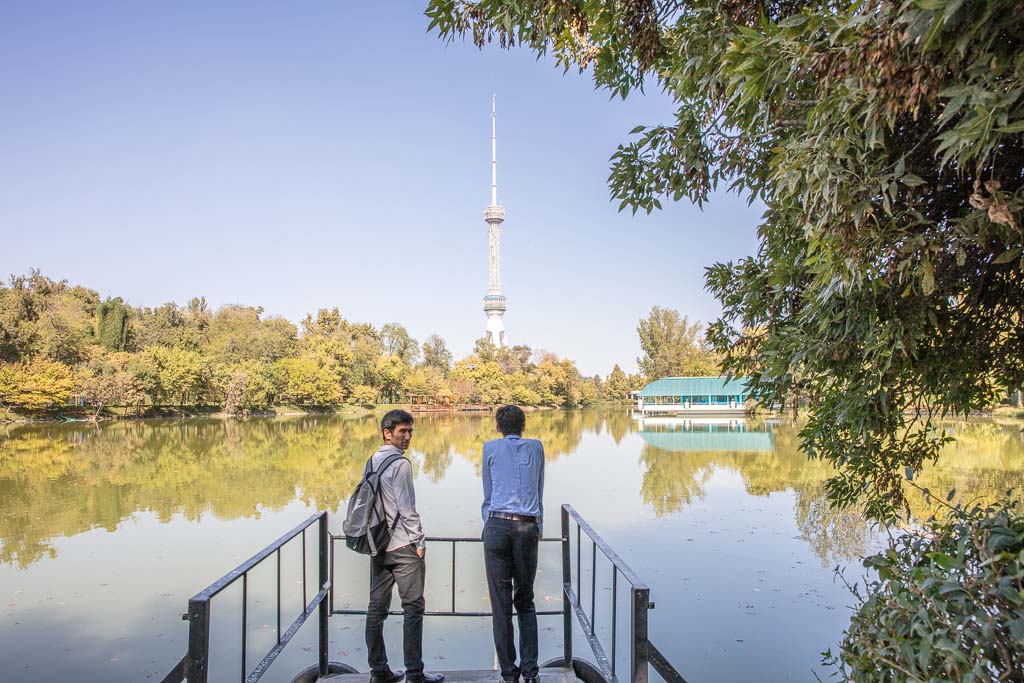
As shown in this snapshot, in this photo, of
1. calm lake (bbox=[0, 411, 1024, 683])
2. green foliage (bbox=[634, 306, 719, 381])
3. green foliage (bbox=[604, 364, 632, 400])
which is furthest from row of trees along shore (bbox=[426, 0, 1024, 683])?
green foliage (bbox=[604, 364, 632, 400])

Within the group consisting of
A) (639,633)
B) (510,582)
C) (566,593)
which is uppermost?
(639,633)

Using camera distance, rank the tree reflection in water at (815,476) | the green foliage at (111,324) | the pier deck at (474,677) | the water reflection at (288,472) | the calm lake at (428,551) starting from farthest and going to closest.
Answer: the green foliage at (111,324) → the water reflection at (288,472) → the tree reflection in water at (815,476) → the calm lake at (428,551) → the pier deck at (474,677)

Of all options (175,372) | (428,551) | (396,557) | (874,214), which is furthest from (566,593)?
(175,372)

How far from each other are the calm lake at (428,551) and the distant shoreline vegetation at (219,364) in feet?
48.6

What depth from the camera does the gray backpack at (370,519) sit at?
317 centimetres

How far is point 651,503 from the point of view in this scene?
12.1m

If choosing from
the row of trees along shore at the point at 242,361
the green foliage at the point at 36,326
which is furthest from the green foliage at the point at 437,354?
the green foliage at the point at 36,326

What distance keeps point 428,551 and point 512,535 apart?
536 cm

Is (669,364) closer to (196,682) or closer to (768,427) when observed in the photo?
(768,427)

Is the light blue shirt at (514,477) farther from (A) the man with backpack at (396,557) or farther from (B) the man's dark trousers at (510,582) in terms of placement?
(A) the man with backpack at (396,557)

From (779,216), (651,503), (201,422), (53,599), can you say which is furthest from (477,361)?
(779,216)

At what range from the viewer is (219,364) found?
40.3m

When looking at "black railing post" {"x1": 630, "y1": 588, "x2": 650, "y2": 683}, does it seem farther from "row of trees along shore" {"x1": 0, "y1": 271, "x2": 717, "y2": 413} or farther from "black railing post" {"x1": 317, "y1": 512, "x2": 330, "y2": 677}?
"row of trees along shore" {"x1": 0, "y1": 271, "x2": 717, "y2": 413}

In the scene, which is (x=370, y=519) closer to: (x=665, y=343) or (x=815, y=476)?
(x=815, y=476)
